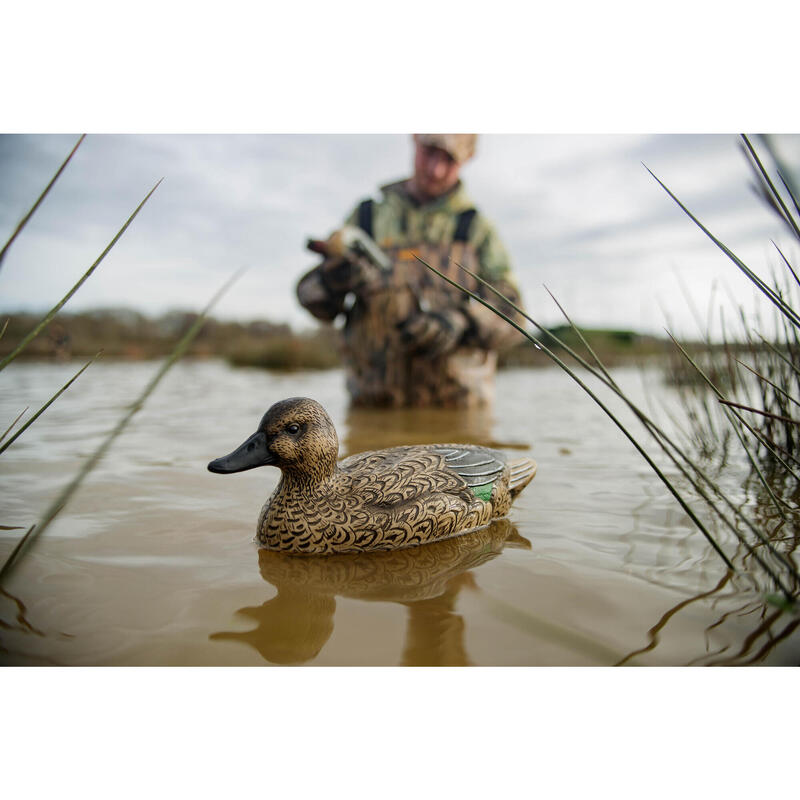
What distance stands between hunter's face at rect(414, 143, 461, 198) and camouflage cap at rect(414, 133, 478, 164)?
0.19 feet

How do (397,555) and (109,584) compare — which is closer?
(109,584)

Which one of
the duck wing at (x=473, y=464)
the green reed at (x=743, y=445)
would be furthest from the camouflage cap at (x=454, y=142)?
the green reed at (x=743, y=445)

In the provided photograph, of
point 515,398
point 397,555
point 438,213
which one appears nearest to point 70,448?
point 397,555

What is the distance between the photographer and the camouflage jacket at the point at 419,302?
7.14 m

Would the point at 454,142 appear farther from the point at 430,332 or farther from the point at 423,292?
the point at 430,332

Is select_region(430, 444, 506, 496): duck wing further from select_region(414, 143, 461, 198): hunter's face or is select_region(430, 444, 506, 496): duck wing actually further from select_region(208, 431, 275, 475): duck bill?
select_region(414, 143, 461, 198): hunter's face

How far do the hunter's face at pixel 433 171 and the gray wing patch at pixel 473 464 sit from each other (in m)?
4.93

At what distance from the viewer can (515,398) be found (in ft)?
32.0

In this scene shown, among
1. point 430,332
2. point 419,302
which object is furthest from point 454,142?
point 430,332

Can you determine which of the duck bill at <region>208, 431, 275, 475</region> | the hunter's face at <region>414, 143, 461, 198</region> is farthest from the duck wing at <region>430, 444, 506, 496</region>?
the hunter's face at <region>414, 143, 461, 198</region>

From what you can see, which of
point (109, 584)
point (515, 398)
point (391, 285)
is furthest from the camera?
point (515, 398)

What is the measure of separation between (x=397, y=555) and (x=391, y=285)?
15.9 feet

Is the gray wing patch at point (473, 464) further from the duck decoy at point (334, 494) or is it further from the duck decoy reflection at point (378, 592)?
the duck decoy reflection at point (378, 592)

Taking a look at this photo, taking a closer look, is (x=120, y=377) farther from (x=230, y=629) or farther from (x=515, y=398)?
(x=230, y=629)
